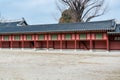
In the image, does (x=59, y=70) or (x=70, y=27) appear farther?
(x=70, y=27)

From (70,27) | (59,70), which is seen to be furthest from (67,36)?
(59,70)

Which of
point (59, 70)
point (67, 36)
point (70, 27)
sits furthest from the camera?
point (70, 27)

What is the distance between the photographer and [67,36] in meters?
35.8

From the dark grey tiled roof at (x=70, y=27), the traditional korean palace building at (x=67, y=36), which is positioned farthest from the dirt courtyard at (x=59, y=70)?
the dark grey tiled roof at (x=70, y=27)

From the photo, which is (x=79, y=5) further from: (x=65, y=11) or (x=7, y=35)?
(x=7, y=35)

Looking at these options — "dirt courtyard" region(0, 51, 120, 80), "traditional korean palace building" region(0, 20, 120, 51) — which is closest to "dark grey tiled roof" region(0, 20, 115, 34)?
"traditional korean palace building" region(0, 20, 120, 51)

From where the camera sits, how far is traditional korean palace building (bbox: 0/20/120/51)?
33125 mm

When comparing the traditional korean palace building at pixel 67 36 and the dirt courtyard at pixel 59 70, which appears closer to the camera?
the dirt courtyard at pixel 59 70

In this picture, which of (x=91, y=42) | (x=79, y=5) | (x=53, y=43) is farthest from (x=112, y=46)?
(x=79, y=5)

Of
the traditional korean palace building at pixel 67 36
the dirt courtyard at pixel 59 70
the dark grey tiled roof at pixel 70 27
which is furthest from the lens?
the dark grey tiled roof at pixel 70 27

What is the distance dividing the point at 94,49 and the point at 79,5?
66.0 ft

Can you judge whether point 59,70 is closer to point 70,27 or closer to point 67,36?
point 67,36

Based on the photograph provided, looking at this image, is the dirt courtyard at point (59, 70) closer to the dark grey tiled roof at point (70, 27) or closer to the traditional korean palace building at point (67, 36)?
the traditional korean palace building at point (67, 36)

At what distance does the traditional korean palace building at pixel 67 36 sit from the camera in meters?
33.1
